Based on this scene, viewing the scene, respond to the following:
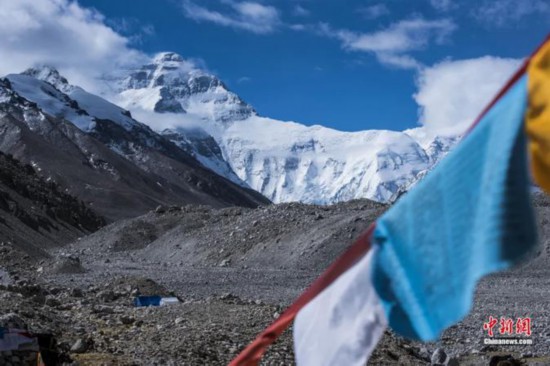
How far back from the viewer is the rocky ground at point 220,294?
12844 mm

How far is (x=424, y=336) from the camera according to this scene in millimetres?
3863

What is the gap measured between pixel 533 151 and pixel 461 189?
16.4 inches

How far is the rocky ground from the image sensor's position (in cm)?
1284

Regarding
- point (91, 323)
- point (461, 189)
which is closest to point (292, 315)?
point (461, 189)

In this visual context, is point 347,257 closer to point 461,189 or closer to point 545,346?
point 461,189
